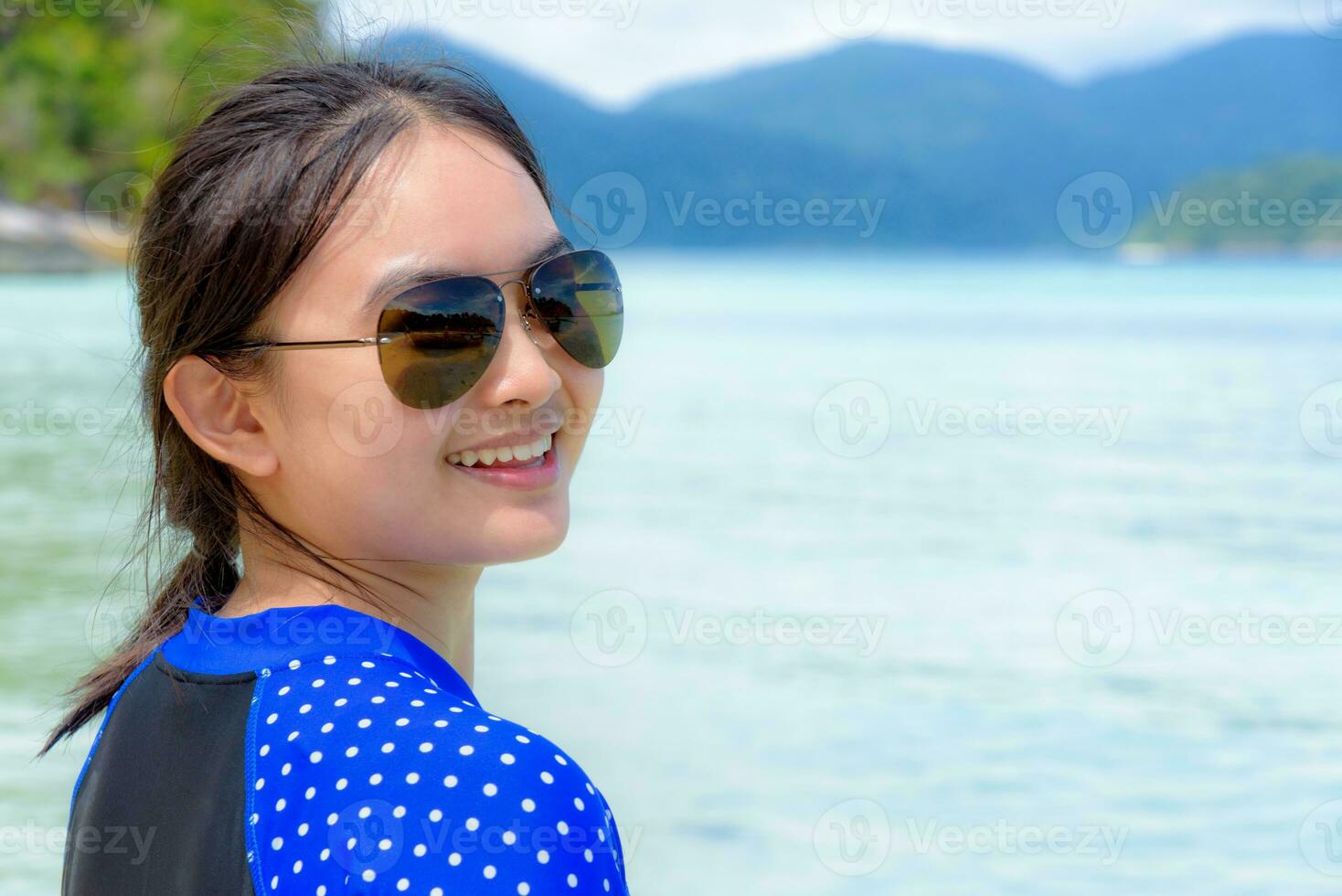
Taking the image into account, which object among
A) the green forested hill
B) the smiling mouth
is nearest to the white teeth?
the smiling mouth

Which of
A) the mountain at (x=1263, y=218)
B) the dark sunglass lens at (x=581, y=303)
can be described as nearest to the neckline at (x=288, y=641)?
the dark sunglass lens at (x=581, y=303)

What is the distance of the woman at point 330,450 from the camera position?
94 centimetres

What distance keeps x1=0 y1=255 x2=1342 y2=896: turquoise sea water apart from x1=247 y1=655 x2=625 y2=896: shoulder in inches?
37.9

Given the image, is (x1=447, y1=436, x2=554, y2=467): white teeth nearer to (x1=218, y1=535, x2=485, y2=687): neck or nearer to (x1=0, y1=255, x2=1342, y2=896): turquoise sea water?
(x1=218, y1=535, x2=485, y2=687): neck

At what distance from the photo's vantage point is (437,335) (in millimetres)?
1163

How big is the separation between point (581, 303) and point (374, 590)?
32 centimetres

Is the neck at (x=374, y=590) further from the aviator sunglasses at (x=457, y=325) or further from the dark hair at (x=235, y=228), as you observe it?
the aviator sunglasses at (x=457, y=325)

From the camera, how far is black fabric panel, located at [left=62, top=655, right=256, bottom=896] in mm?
965

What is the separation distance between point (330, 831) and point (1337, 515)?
30.3ft

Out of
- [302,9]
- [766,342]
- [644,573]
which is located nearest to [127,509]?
[644,573]

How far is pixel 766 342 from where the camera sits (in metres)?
21.4


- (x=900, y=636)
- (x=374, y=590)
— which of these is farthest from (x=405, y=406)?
Result: (x=900, y=636)

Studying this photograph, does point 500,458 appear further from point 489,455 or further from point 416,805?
point 416,805

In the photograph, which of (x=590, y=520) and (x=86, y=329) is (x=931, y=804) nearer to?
(x=590, y=520)
